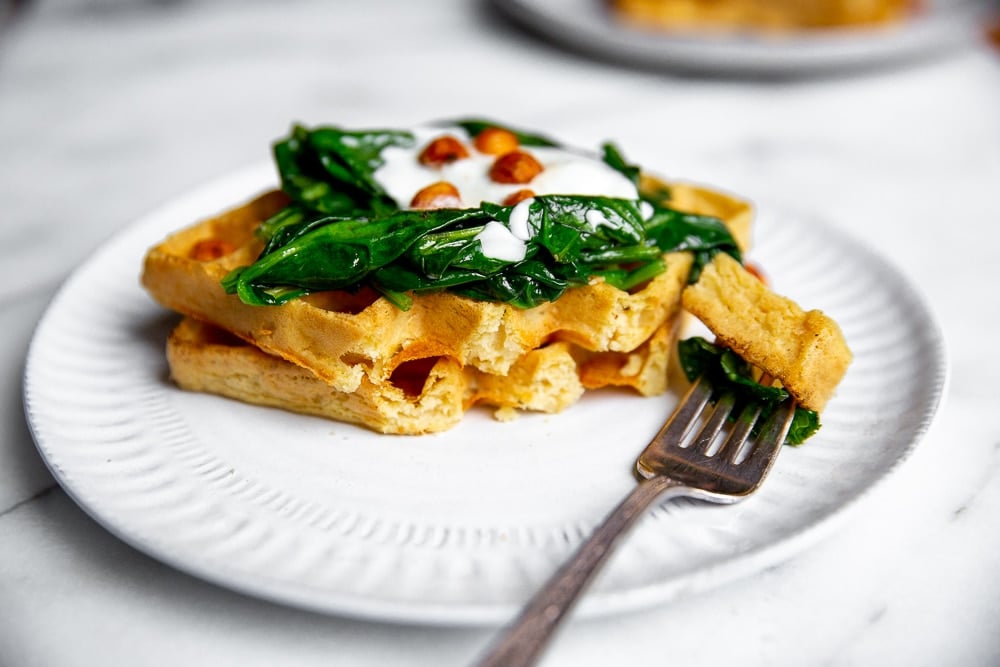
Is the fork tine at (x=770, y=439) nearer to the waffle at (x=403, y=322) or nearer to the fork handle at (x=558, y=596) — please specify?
the fork handle at (x=558, y=596)

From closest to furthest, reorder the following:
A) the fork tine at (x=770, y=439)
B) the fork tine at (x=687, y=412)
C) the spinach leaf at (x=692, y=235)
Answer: the fork tine at (x=770, y=439)
the fork tine at (x=687, y=412)
the spinach leaf at (x=692, y=235)

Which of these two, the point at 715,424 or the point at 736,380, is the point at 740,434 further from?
the point at 736,380

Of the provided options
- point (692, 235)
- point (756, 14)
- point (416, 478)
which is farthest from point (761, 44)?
point (416, 478)

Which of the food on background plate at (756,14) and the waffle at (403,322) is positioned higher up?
the food on background plate at (756,14)

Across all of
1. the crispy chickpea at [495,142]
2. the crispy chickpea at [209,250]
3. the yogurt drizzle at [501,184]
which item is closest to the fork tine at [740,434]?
the yogurt drizzle at [501,184]

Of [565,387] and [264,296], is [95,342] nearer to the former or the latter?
[264,296]

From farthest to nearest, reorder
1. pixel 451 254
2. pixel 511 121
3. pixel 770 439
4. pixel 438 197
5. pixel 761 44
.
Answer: pixel 761 44 → pixel 511 121 → pixel 438 197 → pixel 451 254 → pixel 770 439
